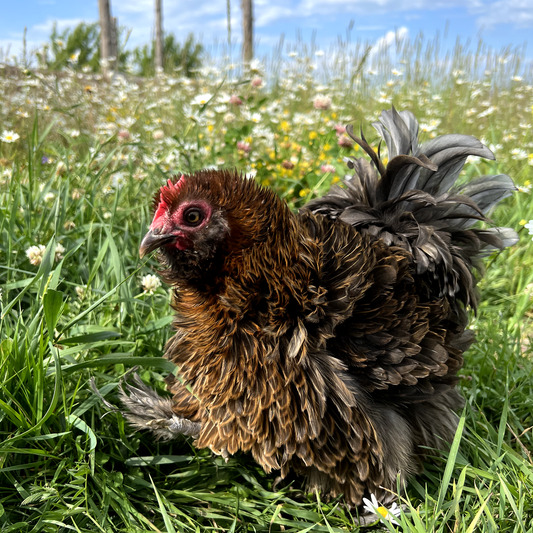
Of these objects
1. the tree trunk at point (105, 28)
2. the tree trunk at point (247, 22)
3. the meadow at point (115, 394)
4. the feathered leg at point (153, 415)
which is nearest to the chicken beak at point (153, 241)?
the meadow at point (115, 394)

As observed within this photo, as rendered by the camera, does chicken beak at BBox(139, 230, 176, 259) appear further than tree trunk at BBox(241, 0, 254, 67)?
No

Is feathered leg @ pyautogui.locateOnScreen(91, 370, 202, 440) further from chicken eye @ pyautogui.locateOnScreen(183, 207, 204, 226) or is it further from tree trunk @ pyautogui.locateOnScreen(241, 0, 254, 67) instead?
tree trunk @ pyautogui.locateOnScreen(241, 0, 254, 67)

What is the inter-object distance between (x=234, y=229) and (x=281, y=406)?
58 centimetres

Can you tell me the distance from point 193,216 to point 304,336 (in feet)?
1.69

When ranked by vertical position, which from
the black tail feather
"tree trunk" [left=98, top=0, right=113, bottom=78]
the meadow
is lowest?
the meadow

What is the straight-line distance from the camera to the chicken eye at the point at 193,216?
133 centimetres

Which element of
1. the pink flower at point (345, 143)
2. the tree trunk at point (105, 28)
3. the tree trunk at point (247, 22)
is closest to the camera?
the pink flower at point (345, 143)

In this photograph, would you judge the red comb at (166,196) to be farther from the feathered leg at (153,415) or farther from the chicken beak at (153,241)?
the feathered leg at (153,415)

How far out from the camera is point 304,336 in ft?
4.47

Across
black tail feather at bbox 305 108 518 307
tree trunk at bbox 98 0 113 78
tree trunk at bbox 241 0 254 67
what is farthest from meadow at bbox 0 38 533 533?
tree trunk at bbox 98 0 113 78

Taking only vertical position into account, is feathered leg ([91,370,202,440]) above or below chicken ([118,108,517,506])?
below

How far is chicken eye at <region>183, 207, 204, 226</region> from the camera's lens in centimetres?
133

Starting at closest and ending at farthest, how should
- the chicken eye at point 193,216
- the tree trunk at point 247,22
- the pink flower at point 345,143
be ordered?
the chicken eye at point 193,216 < the pink flower at point 345,143 < the tree trunk at point 247,22

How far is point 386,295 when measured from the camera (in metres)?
1.48
